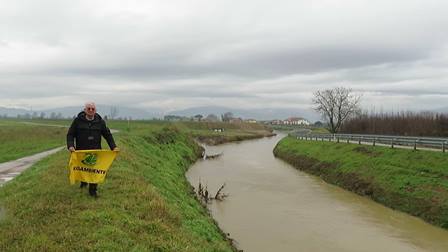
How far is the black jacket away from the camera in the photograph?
11.1 metres

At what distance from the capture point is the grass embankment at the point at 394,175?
68.9ft

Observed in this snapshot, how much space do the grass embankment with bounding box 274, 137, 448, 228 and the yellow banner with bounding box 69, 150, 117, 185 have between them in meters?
15.0

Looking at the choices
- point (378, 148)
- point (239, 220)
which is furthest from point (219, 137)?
point (239, 220)

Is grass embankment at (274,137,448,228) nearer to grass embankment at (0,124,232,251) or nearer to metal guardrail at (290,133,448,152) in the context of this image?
metal guardrail at (290,133,448,152)

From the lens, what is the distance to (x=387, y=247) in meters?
16.2

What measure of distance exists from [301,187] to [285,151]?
88.0ft

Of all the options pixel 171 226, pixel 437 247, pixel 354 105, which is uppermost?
pixel 354 105

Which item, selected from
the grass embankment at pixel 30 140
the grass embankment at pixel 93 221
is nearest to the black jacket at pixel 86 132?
the grass embankment at pixel 93 221

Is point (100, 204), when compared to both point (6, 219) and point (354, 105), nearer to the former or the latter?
point (6, 219)

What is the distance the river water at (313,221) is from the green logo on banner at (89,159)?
6.54 meters

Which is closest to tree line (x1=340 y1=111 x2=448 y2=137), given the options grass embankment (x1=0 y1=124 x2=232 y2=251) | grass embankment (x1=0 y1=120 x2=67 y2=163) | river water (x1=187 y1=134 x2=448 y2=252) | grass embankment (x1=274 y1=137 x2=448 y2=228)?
grass embankment (x1=274 y1=137 x2=448 y2=228)

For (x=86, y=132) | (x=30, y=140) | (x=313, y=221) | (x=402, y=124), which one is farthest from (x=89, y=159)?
(x=402, y=124)

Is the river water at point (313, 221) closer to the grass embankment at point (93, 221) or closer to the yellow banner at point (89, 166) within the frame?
the grass embankment at point (93, 221)

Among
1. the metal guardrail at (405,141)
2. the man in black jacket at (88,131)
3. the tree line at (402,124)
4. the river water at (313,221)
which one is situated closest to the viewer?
the man in black jacket at (88,131)
